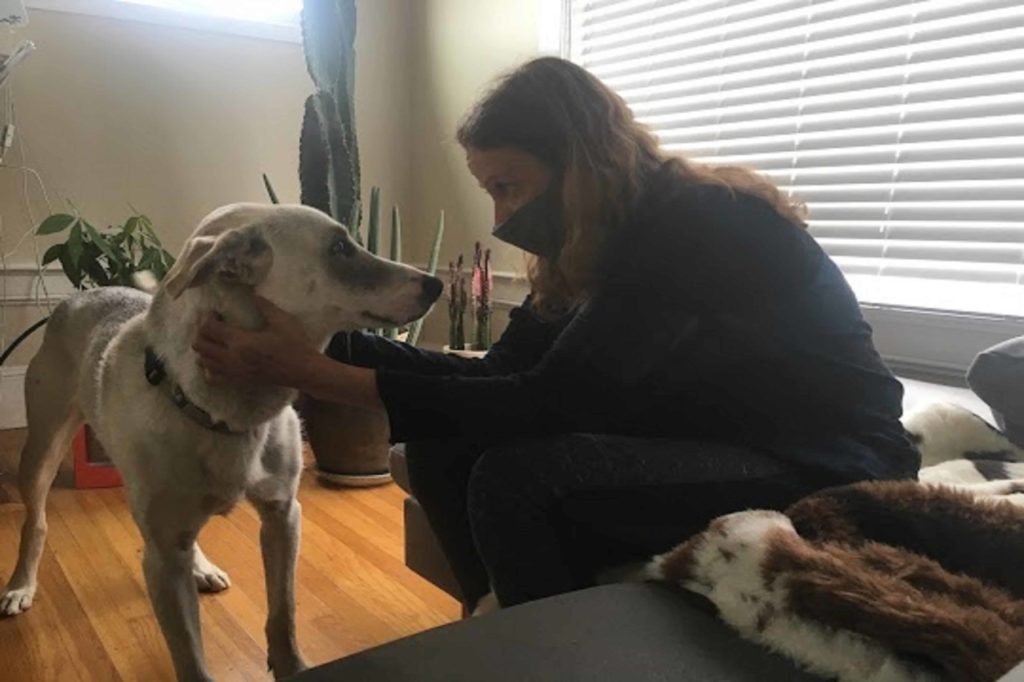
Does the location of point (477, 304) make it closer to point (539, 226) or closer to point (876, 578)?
point (539, 226)

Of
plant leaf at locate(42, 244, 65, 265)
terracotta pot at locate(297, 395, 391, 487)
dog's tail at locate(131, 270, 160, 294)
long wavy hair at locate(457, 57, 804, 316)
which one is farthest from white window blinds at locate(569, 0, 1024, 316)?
plant leaf at locate(42, 244, 65, 265)

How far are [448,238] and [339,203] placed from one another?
104cm

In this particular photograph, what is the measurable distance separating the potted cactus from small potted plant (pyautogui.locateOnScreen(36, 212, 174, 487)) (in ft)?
1.73

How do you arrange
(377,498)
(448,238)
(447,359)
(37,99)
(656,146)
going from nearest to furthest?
(656,146)
(447,359)
(377,498)
(37,99)
(448,238)

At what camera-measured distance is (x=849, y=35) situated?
2.18 meters

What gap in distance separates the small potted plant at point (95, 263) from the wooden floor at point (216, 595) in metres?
0.09

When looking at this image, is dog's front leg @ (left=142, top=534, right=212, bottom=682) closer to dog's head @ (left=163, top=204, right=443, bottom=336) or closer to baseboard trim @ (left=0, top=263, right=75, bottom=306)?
dog's head @ (left=163, top=204, right=443, bottom=336)

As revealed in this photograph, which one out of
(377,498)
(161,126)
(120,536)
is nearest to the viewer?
(120,536)

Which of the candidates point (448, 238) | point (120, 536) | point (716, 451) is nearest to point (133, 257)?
point (120, 536)

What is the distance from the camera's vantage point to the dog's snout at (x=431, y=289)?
1381 mm

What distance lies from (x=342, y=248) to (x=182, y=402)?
0.35m

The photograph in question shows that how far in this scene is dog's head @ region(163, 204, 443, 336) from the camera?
1.29 m

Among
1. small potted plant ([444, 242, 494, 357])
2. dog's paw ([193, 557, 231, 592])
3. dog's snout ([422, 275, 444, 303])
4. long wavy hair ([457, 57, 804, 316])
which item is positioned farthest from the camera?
small potted plant ([444, 242, 494, 357])

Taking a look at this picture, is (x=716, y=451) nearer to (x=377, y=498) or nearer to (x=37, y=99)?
(x=377, y=498)
